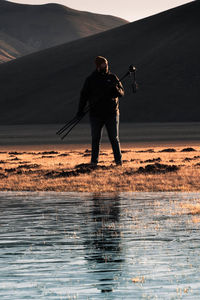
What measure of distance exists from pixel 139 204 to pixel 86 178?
5185mm

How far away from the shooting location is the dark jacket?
880 inches

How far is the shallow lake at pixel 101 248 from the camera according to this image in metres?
8.42

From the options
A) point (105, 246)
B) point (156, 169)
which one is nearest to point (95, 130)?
point (156, 169)

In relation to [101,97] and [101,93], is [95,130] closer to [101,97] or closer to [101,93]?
[101,97]

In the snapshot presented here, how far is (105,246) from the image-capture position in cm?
1119

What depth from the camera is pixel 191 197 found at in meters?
17.3

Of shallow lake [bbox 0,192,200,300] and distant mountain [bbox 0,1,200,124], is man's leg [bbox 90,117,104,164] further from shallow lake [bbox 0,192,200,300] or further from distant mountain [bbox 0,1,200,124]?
distant mountain [bbox 0,1,200,124]

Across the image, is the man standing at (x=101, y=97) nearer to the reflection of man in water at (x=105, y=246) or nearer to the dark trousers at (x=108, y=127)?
the dark trousers at (x=108, y=127)

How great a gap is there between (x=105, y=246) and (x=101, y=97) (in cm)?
1183

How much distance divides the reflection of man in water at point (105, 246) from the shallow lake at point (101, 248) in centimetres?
1

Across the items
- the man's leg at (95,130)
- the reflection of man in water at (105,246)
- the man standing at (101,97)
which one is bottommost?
the reflection of man in water at (105,246)

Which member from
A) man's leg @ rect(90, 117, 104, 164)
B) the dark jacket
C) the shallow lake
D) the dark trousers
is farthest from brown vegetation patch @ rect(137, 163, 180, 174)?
the shallow lake

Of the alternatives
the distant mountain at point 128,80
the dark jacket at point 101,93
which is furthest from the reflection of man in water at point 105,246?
the distant mountain at point 128,80

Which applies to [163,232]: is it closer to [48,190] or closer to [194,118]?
[48,190]
